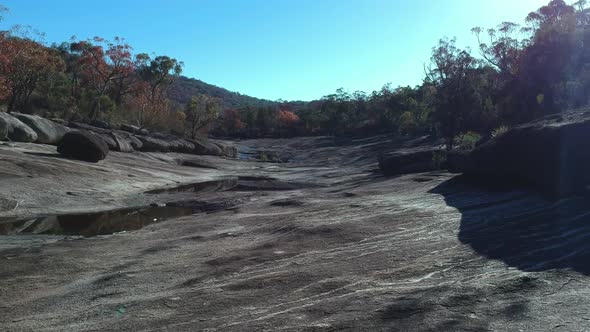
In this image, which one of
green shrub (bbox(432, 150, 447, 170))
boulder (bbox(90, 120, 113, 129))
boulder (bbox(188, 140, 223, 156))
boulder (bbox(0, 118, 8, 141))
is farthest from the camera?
boulder (bbox(188, 140, 223, 156))

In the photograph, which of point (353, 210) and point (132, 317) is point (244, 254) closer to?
point (132, 317)

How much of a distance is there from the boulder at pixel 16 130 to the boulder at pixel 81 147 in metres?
3.57

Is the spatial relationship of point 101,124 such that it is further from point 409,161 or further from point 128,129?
point 409,161

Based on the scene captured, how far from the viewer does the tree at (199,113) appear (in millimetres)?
59625

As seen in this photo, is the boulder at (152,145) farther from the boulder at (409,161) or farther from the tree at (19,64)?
the boulder at (409,161)

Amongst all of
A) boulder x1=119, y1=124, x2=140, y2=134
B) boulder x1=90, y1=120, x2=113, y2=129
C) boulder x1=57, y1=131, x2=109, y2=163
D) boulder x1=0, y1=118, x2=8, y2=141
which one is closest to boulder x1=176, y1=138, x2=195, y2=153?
boulder x1=119, y1=124, x2=140, y2=134

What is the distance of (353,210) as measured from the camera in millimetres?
13734

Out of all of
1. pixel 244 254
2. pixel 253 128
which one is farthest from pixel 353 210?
pixel 253 128

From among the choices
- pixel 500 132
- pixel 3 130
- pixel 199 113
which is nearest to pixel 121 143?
pixel 3 130

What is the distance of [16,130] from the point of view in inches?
1076

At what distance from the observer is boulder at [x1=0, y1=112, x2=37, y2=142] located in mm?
26875

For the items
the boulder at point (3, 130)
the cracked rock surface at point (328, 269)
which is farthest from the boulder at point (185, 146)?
the cracked rock surface at point (328, 269)

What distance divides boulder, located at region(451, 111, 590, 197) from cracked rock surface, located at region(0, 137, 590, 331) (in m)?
0.57

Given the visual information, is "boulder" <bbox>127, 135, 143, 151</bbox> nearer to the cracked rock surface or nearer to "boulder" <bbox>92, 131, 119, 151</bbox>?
"boulder" <bbox>92, 131, 119, 151</bbox>
